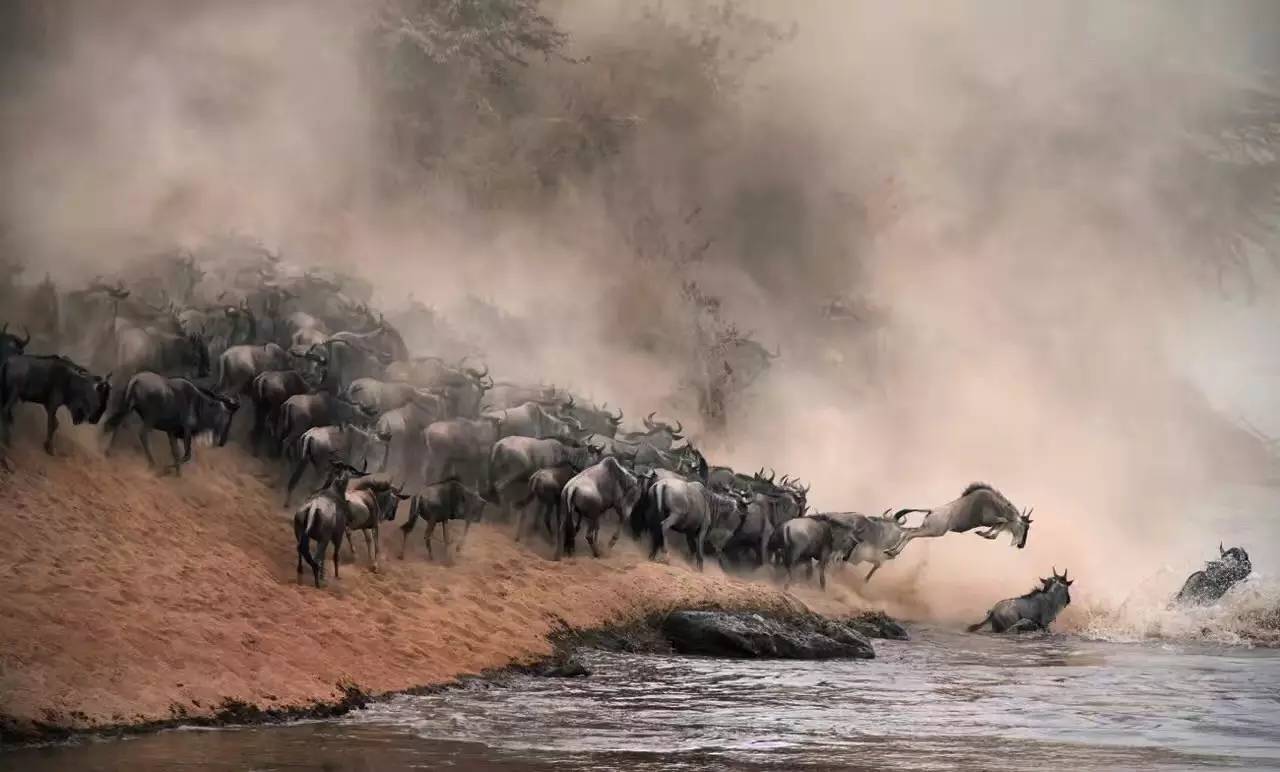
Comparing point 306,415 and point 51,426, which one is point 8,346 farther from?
point 306,415

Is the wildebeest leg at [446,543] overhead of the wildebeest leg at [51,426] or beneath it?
beneath

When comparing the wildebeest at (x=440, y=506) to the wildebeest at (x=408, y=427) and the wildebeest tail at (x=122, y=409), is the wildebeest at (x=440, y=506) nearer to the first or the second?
the wildebeest at (x=408, y=427)

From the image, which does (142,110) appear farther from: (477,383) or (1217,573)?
(1217,573)

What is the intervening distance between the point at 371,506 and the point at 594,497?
14.4 ft

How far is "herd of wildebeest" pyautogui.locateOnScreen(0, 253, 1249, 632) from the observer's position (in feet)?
52.3

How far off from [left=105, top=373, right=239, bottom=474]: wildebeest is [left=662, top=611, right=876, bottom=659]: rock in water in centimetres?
602

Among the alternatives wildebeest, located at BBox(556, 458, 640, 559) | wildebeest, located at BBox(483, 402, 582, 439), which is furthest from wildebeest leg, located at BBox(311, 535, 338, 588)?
wildebeest, located at BBox(483, 402, 582, 439)

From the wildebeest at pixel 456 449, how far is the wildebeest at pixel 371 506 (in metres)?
2.62

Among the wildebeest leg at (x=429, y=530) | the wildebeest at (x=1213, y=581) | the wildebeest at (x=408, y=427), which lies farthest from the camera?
the wildebeest at (x=1213, y=581)

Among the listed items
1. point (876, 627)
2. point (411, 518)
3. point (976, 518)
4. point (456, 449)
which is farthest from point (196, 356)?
point (976, 518)

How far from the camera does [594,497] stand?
19.4 meters

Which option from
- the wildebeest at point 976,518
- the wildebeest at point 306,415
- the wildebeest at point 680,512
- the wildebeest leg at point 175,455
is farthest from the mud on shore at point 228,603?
the wildebeest at point 976,518

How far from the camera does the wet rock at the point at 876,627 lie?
21.4 meters

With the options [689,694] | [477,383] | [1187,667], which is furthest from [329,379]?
[1187,667]
